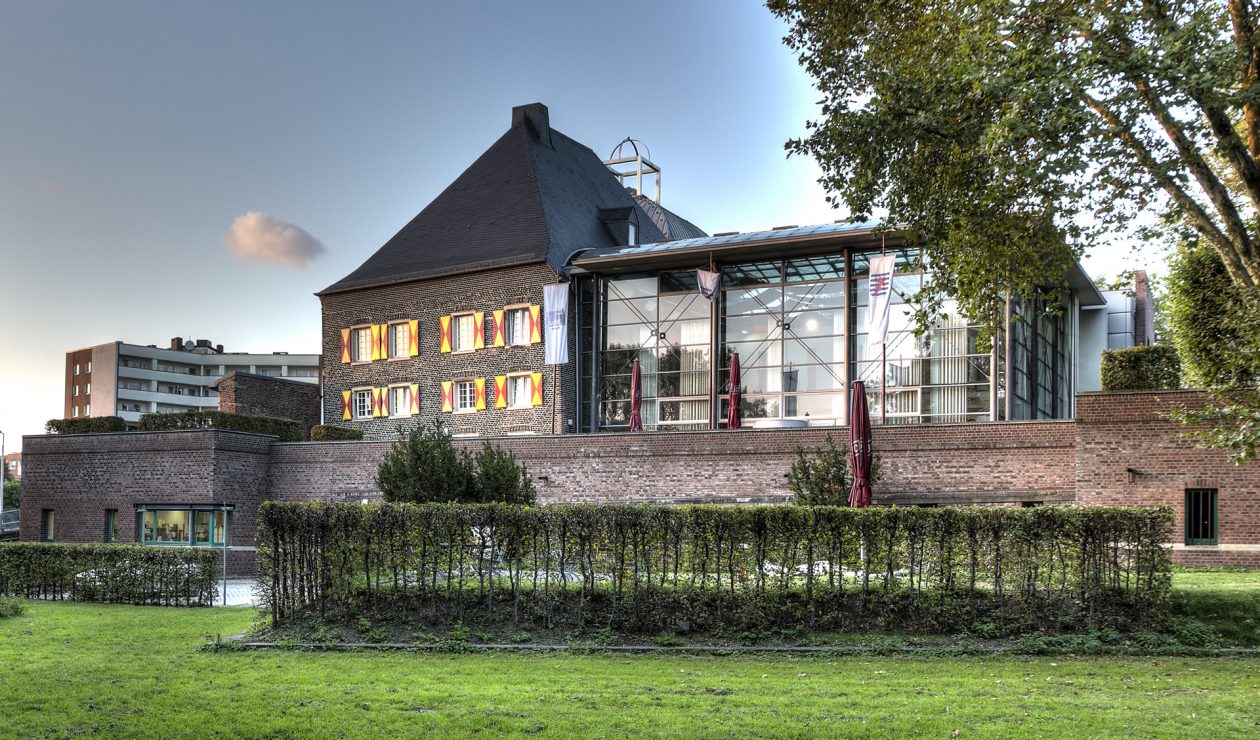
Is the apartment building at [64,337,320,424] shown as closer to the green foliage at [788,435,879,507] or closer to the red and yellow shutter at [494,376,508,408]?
the red and yellow shutter at [494,376,508,408]

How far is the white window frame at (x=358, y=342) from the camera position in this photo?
126ft

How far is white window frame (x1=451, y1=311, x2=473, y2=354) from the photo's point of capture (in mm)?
36094

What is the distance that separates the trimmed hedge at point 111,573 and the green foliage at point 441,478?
3.49m

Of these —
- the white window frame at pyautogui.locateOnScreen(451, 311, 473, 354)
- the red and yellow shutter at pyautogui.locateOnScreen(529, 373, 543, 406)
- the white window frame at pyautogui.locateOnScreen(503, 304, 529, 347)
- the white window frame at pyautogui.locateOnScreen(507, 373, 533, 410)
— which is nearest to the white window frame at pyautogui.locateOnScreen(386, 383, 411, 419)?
the white window frame at pyautogui.locateOnScreen(451, 311, 473, 354)

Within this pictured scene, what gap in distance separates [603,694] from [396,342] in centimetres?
2983

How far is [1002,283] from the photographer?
13.7 m

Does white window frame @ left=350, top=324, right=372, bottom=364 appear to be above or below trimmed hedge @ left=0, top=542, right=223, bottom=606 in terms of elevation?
above

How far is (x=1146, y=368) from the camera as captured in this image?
19.9 meters

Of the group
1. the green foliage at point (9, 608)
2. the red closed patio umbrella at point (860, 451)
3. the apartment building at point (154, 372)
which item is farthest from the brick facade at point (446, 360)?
the apartment building at point (154, 372)

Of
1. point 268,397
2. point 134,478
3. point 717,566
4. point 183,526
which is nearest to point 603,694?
point 717,566

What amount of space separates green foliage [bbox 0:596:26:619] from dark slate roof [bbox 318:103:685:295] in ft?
67.6

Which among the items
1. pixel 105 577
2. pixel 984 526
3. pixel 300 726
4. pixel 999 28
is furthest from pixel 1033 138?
pixel 105 577

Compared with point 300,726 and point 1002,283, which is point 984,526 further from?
point 300,726

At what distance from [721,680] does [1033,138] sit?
254 inches
